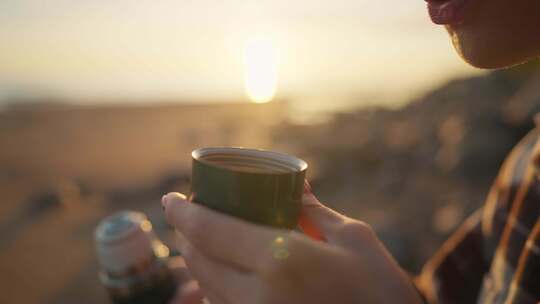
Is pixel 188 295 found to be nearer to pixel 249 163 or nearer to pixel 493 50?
pixel 249 163

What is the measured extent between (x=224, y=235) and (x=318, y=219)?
0.26 m

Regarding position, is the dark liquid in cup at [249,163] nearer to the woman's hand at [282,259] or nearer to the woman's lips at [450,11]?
the woman's hand at [282,259]

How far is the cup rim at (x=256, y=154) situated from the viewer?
3.90 feet

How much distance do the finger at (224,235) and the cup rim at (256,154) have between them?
11 cm

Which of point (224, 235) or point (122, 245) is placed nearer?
point (224, 235)

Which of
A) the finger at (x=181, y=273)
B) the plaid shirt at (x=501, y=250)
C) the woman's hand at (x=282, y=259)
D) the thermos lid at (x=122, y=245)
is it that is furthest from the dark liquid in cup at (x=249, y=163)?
the finger at (x=181, y=273)

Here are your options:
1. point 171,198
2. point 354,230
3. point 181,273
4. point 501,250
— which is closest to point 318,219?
point 354,230

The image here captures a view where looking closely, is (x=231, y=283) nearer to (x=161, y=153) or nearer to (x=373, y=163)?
(x=373, y=163)

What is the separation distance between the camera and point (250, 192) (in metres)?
1.11

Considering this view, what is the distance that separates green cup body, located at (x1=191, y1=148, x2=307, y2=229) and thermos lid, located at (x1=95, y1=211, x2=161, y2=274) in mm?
1280

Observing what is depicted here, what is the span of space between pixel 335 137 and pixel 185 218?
16985mm

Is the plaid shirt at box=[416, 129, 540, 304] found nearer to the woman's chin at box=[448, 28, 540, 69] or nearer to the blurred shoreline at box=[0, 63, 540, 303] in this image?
the woman's chin at box=[448, 28, 540, 69]

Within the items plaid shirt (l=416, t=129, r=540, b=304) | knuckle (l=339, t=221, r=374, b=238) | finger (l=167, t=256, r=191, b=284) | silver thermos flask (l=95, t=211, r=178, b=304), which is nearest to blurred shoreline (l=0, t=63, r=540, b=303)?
plaid shirt (l=416, t=129, r=540, b=304)

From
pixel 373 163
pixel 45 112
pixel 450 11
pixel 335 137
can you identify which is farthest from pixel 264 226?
pixel 45 112
